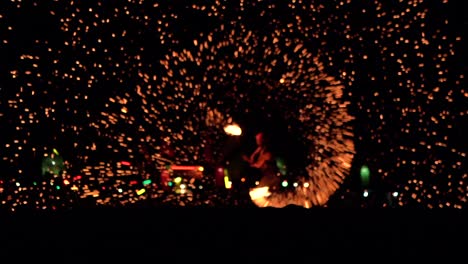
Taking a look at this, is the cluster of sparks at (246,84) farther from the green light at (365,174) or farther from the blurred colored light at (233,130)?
the blurred colored light at (233,130)

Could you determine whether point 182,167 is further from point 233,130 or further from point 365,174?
point 365,174

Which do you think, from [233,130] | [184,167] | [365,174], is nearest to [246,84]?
[233,130]

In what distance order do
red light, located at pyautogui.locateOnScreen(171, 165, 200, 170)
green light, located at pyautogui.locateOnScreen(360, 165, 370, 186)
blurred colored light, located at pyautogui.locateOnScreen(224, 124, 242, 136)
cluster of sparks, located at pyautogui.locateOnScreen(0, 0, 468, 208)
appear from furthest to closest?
green light, located at pyautogui.locateOnScreen(360, 165, 370, 186)
blurred colored light, located at pyautogui.locateOnScreen(224, 124, 242, 136)
red light, located at pyautogui.locateOnScreen(171, 165, 200, 170)
cluster of sparks, located at pyautogui.locateOnScreen(0, 0, 468, 208)

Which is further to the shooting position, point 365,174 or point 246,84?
point 246,84

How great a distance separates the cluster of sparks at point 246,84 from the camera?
565cm

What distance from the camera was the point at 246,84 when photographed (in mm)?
6734

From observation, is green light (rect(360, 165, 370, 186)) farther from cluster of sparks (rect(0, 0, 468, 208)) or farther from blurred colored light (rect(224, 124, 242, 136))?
blurred colored light (rect(224, 124, 242, 136))

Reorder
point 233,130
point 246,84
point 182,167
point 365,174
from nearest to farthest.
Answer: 1. point 182,167
2. point 233,130
3. point 365,174
4. point 246,84

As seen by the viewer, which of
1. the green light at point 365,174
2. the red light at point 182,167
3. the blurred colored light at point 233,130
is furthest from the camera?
the green light at point 365,174

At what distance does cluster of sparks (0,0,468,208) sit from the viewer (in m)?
5.65

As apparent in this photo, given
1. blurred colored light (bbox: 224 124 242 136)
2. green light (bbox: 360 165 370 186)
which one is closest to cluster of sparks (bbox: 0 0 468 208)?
green light (bbox: 360 165 370 186)

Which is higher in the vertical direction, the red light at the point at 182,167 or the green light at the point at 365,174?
the red light at the point at 182,167

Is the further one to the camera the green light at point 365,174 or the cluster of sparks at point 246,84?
the green light at point 365,174

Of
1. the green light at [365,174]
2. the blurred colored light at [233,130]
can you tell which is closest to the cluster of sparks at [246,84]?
the green light at [365,174]
